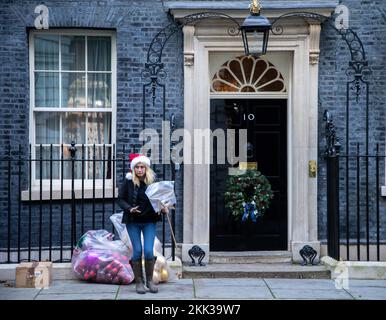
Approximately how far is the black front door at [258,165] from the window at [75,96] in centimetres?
167

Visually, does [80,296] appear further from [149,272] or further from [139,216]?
[139,216]

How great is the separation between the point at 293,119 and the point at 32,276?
14.4 ft

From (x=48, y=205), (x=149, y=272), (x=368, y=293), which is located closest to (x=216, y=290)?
(x=149, y=272)

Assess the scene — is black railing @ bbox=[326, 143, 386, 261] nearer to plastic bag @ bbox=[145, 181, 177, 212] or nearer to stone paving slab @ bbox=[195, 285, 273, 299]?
stone paving slab @ bbox=[195, 285, 273, 299]

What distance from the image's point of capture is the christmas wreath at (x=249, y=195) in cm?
1115

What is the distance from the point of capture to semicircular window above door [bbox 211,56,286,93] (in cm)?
1160

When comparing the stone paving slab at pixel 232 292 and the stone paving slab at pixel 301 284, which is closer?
the stone paving slab at pixel 232 292

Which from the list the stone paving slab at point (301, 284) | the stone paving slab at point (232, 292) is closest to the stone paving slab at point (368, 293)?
the stone paving slab at point (301, 284)

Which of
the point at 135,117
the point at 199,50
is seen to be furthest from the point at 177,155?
the point at 199,50

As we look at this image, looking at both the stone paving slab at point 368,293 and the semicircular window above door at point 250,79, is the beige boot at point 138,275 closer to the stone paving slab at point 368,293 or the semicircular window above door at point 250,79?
the stone paving slab at point 368,293

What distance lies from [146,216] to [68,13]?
142 inches

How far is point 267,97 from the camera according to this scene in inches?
455

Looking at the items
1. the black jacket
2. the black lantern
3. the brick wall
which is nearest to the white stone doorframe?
the brick wall

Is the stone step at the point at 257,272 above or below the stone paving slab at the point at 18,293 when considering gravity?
above
